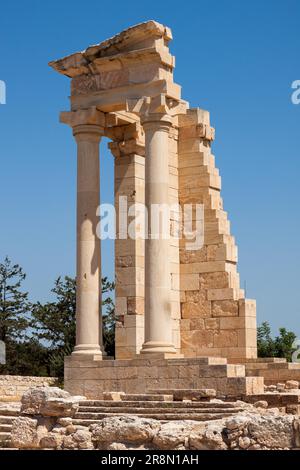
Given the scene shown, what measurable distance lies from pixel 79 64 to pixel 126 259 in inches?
262

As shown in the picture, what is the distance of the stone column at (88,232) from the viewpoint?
3016 cm

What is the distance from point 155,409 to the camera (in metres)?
22.9

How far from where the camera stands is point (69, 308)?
54.5 metres

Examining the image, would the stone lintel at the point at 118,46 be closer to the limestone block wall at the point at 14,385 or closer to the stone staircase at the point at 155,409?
the stone staircase at the point at 155,409

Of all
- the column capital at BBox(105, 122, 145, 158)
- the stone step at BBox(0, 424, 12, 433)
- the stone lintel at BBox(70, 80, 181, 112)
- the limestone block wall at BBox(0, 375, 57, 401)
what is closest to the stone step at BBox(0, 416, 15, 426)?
the stone step at BBox(0, 424, 12, 433)

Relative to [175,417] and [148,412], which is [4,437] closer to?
[148,412]

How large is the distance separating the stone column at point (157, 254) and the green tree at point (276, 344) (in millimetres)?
22739

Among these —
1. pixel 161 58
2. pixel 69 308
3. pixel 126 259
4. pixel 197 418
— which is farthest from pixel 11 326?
pixel 197 418

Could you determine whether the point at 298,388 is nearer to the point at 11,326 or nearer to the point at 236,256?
the point at 236,256

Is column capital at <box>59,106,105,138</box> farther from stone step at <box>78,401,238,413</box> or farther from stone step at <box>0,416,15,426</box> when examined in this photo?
stone step at <box>0,416,15,426</box>

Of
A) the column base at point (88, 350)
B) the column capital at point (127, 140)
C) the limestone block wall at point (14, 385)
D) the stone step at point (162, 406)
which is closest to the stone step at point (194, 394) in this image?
the stone step at point (162, 406)

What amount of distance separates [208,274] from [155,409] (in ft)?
31.5

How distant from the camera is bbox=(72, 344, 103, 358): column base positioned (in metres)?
29.8

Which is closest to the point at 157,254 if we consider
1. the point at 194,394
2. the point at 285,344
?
the point at 194,394
